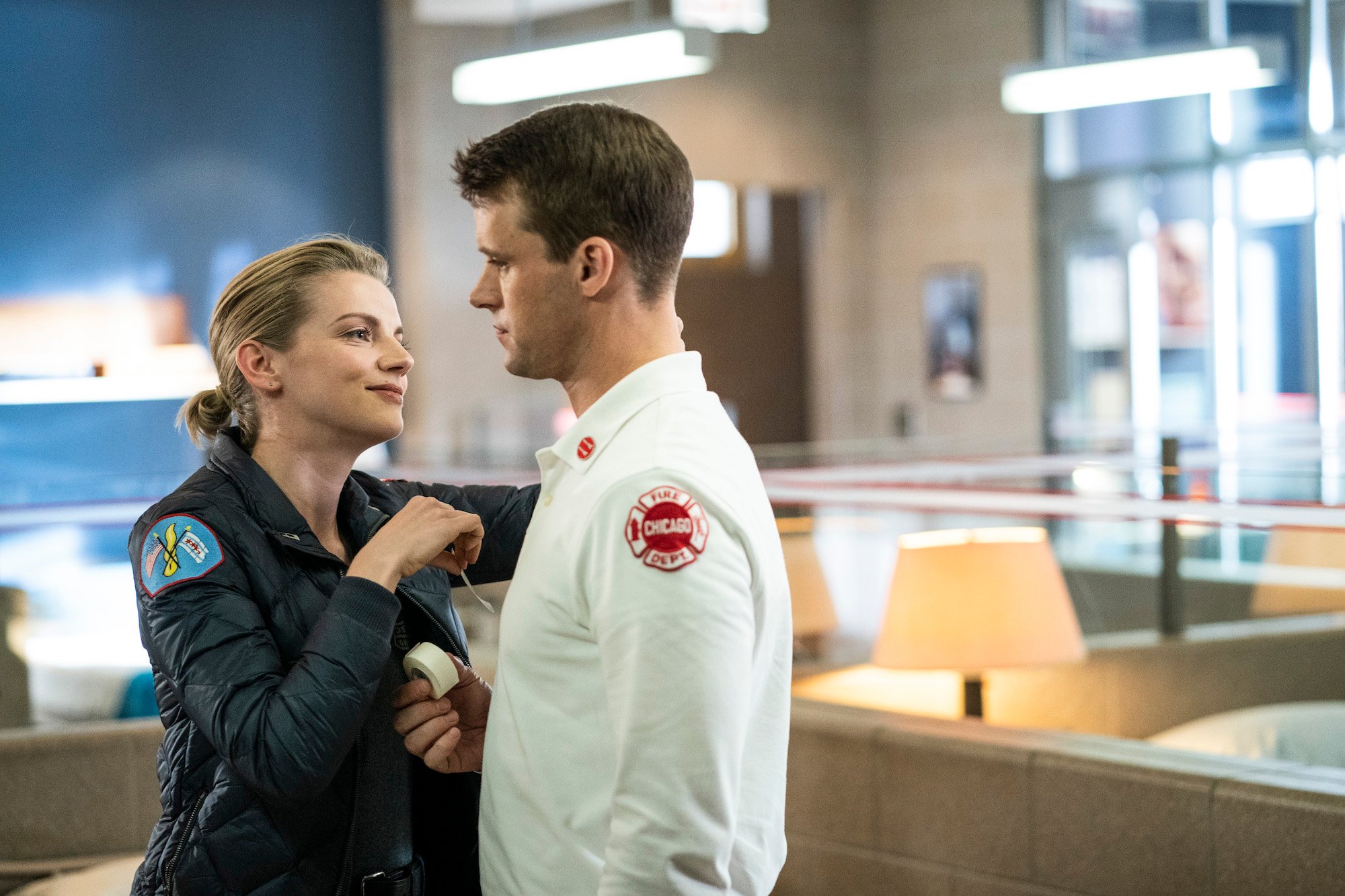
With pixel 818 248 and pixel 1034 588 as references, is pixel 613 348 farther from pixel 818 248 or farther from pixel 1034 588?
pixel 818 248

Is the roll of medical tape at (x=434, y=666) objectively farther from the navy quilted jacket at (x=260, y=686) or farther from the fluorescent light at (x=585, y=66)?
the fluorescent light at (x=585, y=66)

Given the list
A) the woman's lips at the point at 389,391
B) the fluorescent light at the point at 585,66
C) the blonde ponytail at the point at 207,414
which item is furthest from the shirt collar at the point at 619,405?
the fluorescent light at the point at 585,66

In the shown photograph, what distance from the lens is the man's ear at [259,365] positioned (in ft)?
4.98

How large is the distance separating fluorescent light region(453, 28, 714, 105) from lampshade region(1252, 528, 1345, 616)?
344 centimetres

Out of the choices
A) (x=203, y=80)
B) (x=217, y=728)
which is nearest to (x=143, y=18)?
(x=203, y=80)

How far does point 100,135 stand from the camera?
6977 mm

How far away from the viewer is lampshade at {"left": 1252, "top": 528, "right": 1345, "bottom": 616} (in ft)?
9.46

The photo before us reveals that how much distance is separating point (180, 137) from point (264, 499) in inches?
250

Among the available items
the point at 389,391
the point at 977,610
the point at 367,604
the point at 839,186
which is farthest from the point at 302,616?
the point at 839,186

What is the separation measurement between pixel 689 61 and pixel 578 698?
5.13m

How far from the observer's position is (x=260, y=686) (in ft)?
4.29

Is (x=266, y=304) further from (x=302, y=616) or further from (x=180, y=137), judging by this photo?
(x=180, y=137)

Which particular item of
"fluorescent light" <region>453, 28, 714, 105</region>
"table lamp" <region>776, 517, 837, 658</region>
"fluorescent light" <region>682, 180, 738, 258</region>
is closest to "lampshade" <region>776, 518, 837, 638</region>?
"table lamp" <region>776, 517, 837, 658</region>

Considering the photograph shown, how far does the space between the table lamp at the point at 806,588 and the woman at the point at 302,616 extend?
1684 mm
